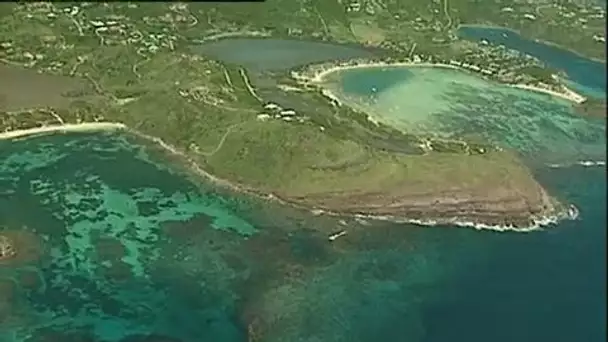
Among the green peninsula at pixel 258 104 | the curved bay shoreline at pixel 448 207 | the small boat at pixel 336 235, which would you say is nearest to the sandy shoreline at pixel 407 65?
the green peninsula at pixel 258 104

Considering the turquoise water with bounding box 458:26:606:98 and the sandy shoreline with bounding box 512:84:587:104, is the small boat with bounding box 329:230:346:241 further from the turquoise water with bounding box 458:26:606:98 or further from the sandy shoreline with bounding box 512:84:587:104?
the turquoise water with bounding box 458:26:606:98

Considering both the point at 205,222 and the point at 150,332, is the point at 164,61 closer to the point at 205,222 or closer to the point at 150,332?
the point at 205,222

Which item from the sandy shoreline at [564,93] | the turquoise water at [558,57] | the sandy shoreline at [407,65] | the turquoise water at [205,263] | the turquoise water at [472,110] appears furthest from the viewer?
the turquoise water at [558,57]

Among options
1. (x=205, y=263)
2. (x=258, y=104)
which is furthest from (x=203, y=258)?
(x=258, y=104)

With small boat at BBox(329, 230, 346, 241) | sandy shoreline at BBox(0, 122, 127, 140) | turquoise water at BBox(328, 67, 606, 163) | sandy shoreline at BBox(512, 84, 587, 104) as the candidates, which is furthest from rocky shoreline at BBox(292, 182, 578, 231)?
sandy shoreline at BBox(512, 84, 587, 104)

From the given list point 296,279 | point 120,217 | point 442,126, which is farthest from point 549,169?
point 120,217

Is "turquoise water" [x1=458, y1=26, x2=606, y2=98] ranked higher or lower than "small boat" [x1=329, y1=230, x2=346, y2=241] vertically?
lower

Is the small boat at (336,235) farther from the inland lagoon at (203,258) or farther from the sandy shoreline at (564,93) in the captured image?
the sandy shoreline at (564,93)
